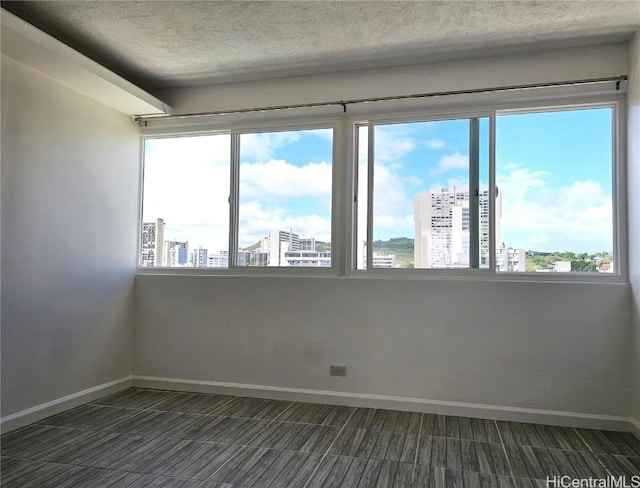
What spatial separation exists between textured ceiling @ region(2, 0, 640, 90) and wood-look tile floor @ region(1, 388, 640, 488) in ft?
9.10

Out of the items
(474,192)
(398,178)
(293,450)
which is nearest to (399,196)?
(398,178)

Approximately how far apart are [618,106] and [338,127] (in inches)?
84.6

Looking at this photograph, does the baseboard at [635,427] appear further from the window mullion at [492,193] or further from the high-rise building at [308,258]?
the high-rise building at [308,258]

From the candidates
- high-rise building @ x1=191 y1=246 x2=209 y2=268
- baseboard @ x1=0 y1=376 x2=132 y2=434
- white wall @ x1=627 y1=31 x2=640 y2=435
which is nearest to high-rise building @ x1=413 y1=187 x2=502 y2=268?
white wall @ x1=627 y1=31 x2=640 y2=435

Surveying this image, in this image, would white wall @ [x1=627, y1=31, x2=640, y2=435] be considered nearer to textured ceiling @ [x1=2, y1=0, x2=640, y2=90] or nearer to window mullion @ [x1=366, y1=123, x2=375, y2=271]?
textured ceiling @ [x1=2, y1=0, x2=640, y2=90]

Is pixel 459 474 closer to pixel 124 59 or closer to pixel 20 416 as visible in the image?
pixel 20 416

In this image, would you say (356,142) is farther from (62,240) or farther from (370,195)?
(62,240)

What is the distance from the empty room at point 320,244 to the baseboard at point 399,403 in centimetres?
2

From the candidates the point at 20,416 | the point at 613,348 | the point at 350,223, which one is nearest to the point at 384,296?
the point at 350,223

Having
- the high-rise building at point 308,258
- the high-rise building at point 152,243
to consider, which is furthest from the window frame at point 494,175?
the high-rise building at point 152,243

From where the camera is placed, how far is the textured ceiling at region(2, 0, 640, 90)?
9.23ft

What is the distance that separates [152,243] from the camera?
4.34 meters
